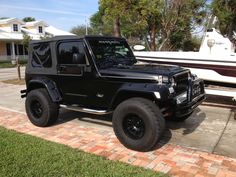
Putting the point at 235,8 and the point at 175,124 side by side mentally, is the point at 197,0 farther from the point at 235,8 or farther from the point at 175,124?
the point at 175,124

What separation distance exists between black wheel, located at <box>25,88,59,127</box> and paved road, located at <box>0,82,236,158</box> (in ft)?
2.29

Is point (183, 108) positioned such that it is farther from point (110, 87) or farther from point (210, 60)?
point (210, 60)

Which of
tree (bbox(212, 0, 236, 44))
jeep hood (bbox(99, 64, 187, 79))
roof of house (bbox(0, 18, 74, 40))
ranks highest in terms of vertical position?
roof of house (bbox(0, 18, 74, 40))

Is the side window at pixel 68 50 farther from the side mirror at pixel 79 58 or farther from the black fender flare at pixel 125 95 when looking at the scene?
the black fender flare at pixel 125 95

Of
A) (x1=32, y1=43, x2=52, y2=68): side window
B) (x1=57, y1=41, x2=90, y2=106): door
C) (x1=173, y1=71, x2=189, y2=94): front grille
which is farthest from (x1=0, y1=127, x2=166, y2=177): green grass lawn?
(x1=32, y1=43, x2=52, y2=68): side window

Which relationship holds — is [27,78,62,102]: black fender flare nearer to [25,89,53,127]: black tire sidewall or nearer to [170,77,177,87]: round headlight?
[25,89,53,127]: black tire sidewall

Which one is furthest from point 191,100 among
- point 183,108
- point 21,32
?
point 21,32

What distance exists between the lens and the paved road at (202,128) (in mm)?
5145

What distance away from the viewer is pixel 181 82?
5.28 meters

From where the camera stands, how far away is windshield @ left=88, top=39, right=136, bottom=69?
18.5 feet

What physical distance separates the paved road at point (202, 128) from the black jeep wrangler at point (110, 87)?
0.45 metres

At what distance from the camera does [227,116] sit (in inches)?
278

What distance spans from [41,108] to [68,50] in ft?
4.55

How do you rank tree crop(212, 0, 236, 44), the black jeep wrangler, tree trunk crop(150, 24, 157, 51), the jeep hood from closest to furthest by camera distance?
the black jeep wrangler
the jeep hood
tree crop(212, 0, 236, 44)
tree trunk crop(150, 24, 157, 51)
